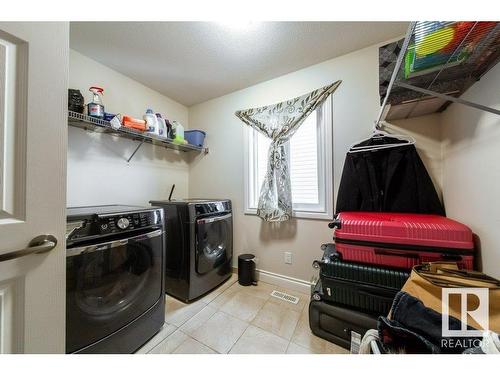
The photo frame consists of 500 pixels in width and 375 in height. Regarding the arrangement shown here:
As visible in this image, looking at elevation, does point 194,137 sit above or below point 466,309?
above

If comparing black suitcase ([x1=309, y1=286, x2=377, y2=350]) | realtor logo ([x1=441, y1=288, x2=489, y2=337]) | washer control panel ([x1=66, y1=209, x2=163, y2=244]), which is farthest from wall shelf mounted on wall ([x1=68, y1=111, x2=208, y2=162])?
realtor logo ([x1=441, y1=288, x2=489, y2=337])

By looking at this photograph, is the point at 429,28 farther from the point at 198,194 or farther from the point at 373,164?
the point at 198,194

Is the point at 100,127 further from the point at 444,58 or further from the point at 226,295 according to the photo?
the point at 444,58

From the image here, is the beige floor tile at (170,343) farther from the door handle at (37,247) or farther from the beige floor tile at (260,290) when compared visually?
the door handle at (37,247)

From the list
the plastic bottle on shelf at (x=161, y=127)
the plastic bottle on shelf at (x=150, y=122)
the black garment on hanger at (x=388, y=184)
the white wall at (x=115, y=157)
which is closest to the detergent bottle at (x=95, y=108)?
the white wall at (x=115, y=157)

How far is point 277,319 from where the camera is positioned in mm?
1377

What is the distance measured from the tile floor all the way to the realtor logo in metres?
0.70

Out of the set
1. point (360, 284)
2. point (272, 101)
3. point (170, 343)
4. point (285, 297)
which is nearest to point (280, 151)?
point (272, 101)

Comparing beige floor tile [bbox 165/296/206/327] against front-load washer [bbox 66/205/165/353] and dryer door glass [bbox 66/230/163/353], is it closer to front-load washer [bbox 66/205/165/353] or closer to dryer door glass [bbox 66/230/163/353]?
front-load washer [bbox 66/205/165/353]

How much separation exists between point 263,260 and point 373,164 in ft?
4.48

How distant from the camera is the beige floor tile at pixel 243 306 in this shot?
1.43m

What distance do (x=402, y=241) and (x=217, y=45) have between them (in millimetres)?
1862

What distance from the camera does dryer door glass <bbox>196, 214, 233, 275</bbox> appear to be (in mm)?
1619
